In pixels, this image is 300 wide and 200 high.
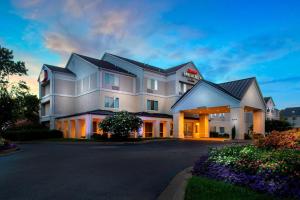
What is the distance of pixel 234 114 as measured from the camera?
103 feet

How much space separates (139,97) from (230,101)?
15198 mm

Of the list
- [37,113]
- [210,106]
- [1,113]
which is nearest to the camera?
[1,113]

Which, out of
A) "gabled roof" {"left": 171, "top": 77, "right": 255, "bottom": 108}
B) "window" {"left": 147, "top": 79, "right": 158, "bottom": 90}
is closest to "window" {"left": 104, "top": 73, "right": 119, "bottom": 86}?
"window" {"left": 147, "top": 79, "right": 158, "bottom": 90}

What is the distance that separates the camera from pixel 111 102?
39.2m

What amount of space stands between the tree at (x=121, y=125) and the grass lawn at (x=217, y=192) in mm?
21751

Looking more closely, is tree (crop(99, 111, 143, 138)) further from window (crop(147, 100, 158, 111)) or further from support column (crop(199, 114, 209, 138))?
support column (crop(199, 114, 209, 138))

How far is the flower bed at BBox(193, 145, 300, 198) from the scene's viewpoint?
566 centimetres

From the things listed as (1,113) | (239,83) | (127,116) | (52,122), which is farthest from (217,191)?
(52,122)

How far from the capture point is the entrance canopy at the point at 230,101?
31.1 m

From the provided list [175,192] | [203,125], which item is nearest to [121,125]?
[203,125]

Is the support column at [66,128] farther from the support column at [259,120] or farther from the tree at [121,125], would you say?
the support column at [259,120]

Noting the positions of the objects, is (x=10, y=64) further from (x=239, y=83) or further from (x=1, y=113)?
(x=239, y=83)

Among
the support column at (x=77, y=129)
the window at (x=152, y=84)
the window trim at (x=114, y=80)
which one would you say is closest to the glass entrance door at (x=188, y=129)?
the window at (x=152, y=84)

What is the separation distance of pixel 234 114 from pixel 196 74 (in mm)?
17955
